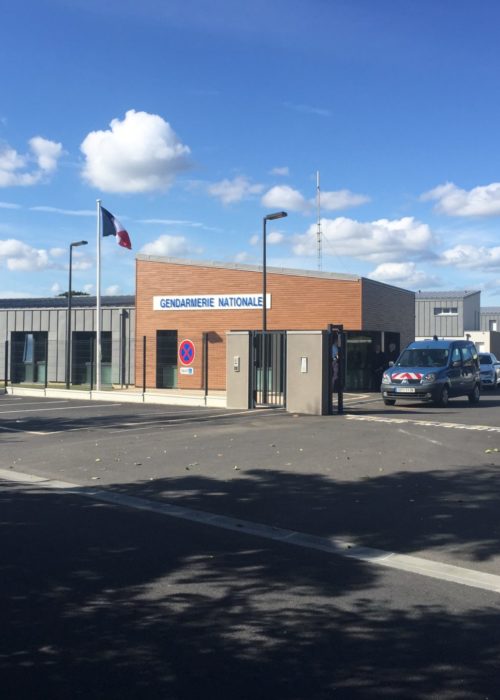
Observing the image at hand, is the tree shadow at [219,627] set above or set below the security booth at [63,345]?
below

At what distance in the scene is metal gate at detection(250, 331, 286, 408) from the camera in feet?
68.2

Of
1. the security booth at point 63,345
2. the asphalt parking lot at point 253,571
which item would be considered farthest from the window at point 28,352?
the asphalt parking lot at point 253,571

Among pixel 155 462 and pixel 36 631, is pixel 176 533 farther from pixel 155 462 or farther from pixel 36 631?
pixel 155 462

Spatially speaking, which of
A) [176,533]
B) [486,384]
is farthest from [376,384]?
[176,533]

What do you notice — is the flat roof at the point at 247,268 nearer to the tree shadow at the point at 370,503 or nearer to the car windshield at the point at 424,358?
the car windshield at the point at 424,358

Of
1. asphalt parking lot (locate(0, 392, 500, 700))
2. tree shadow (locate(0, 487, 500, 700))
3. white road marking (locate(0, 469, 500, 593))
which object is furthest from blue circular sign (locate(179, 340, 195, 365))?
tree shadow (locate(0, 487, 500, 700))

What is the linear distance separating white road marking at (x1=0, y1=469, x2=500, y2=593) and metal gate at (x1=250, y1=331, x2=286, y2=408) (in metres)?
Answer: 11.1

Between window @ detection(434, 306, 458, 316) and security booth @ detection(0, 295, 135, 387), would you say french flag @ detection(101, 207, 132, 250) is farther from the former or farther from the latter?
window @ detection(434, 306, 458, 316)

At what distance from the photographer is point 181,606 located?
5.34m

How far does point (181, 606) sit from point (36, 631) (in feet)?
3.30

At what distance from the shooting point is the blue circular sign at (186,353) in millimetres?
30844

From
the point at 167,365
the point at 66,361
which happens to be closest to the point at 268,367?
the point at 167,365

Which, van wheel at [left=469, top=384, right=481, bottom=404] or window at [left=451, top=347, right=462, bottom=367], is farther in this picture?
van wheel at [left=469, top=384, right=481, bottom=404]

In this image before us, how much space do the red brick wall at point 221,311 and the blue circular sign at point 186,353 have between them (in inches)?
11.4
